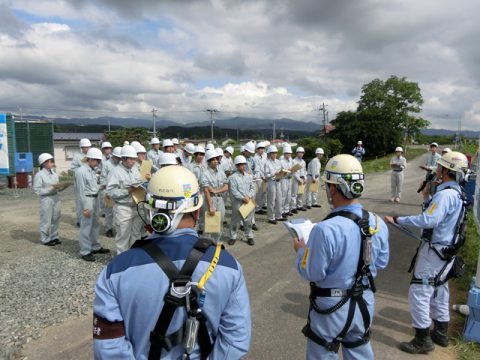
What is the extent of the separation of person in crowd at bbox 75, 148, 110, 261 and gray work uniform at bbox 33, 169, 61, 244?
1.00 m

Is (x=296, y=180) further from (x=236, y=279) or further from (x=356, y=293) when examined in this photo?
(x=236, y=279)

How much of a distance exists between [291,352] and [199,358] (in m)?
2.51

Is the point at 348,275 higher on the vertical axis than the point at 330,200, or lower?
lower

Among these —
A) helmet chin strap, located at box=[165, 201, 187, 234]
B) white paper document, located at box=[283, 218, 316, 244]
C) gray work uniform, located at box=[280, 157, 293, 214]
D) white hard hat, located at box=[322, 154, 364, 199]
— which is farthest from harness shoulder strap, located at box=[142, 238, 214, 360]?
gray work uniform, located at box=[280, 157, 293, 214]

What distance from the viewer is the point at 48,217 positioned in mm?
7895

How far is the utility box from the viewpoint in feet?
52.2

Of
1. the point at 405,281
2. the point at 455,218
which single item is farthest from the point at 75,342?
the point at 405,281

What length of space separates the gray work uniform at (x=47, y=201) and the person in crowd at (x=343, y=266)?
714 cm

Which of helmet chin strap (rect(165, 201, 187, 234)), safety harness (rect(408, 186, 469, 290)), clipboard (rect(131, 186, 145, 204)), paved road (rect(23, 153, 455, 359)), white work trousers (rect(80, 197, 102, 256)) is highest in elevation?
helmet chin strap (rect(165, 201, 187, 234))

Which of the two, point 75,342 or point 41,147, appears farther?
point 41,147

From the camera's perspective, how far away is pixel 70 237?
8641 mm

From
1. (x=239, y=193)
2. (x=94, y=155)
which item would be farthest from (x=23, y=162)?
(x=239, y=193)

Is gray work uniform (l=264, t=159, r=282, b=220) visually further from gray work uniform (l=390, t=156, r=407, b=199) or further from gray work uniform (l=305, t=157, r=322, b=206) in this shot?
gray work uniform (l=390, t=156, r=407, b=199)

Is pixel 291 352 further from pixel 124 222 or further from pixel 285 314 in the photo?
pixel 124 222
